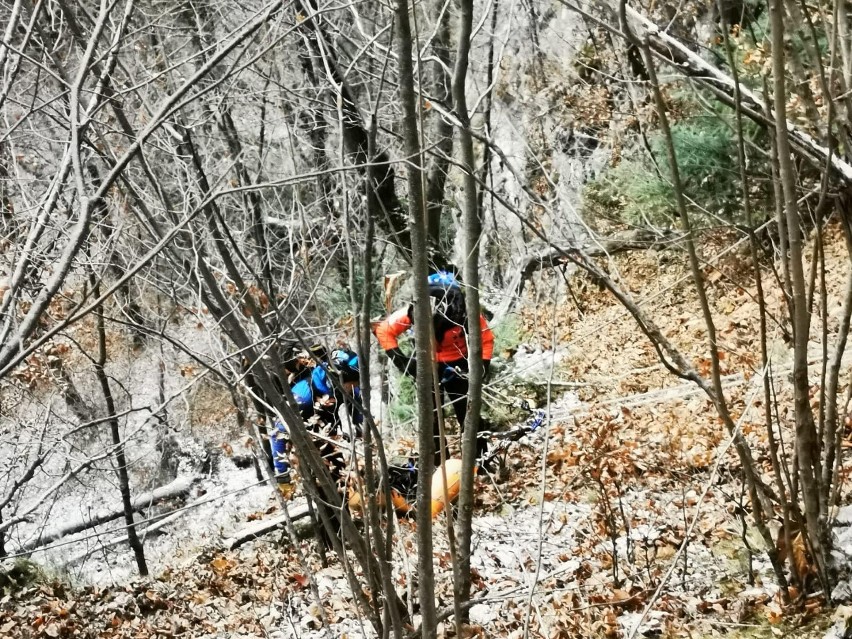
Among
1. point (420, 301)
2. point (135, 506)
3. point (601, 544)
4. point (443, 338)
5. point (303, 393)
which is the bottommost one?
point (601, 544)

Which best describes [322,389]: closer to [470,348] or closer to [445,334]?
[445,334]

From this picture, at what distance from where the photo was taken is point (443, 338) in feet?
22.6

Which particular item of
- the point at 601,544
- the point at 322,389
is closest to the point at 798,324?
the point at 601,544

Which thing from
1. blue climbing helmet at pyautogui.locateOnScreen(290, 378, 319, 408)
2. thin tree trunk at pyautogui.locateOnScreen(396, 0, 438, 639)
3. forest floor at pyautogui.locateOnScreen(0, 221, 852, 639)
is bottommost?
forest floor at pyautogui.locateOnScreen(0, 221, 852, 639)

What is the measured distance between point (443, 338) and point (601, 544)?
7.43 ft

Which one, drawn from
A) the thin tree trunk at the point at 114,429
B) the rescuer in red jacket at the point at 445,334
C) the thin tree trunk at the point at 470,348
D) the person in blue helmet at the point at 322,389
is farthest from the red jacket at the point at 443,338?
the thin tree trunk at the point at 114,429

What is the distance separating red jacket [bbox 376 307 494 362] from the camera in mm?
6270

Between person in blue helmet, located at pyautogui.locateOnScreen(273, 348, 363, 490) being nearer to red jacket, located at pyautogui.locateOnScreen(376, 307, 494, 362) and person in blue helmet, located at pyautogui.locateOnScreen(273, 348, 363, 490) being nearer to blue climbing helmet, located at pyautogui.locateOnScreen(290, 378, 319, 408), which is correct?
blue climbing helmet, located at pyautogui.locateOnScreen(290, 378, 319, 408)

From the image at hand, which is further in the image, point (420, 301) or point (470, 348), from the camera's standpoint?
point (470, 348)

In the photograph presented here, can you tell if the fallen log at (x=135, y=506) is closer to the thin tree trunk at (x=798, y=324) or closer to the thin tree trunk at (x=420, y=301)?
the thin tree trunk at (x=420, y=301)

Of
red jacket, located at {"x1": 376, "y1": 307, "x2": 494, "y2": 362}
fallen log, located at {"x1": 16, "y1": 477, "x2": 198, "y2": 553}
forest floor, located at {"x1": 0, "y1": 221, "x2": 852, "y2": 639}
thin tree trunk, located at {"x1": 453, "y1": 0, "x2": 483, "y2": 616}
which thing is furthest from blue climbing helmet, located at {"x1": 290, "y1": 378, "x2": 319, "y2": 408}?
fallen log, located at {"x1": 16, "y1": 477, "x2": 198, "y2": 553}

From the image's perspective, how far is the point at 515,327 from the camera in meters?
10.6

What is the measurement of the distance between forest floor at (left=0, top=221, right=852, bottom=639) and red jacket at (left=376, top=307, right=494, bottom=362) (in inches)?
17.2

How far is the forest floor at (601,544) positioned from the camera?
14.3 ft
